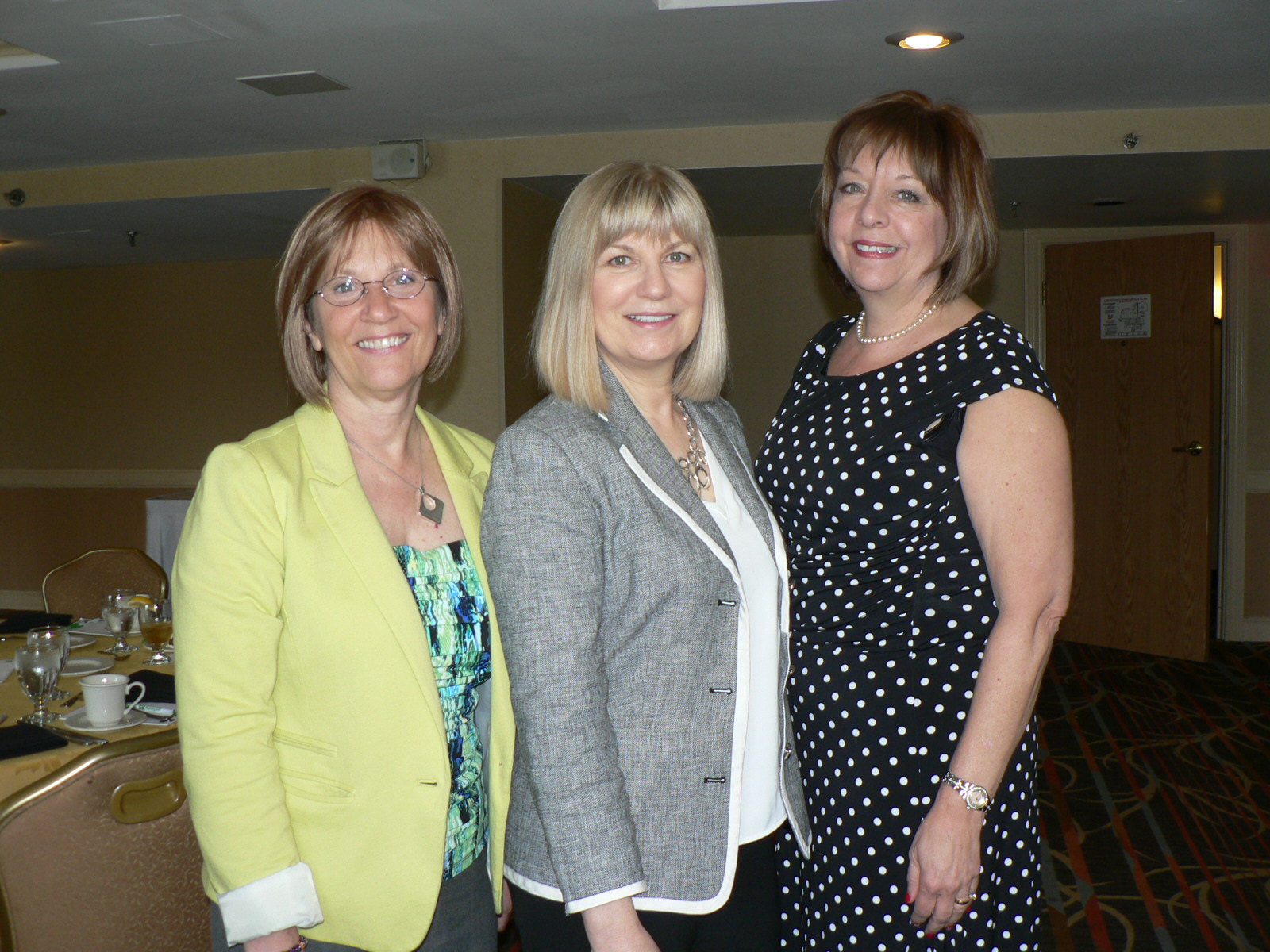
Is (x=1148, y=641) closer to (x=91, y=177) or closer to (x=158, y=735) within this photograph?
(x=158, y=735)

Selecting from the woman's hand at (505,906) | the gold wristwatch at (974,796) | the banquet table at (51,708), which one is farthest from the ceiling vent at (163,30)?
the gold wristwatch at (974,796)

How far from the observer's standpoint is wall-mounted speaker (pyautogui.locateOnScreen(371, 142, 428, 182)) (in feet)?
16.4

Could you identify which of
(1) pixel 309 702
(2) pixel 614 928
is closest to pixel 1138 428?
(2) pixel 614 928

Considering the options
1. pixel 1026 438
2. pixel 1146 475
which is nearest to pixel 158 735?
pixel 1026 438

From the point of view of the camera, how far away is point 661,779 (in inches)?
52.7

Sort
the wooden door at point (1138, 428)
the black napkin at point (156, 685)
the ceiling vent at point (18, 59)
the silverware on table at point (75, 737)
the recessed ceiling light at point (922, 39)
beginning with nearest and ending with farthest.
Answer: the silverware on table at point (75, 737) < the black napkin at point (156, 685) < the recessed ceiling light at point (922, 39) < the ceiling vent at point (18, 59) < the wooden door at point (1138, 428)

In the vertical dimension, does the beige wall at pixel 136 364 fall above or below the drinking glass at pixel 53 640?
above

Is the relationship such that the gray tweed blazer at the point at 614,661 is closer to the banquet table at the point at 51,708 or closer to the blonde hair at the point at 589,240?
the blonde hair at the point at 589,240

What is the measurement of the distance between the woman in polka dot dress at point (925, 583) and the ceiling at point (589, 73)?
1.80 metres

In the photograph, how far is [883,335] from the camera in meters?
1.74

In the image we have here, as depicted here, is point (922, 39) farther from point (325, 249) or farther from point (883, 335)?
point (325, 249)

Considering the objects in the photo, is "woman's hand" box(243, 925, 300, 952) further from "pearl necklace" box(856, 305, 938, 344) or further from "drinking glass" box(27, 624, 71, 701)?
"drinking glass" box(27, 624, 71, 701)

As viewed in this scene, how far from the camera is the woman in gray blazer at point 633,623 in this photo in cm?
128

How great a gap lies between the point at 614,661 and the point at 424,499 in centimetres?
44
